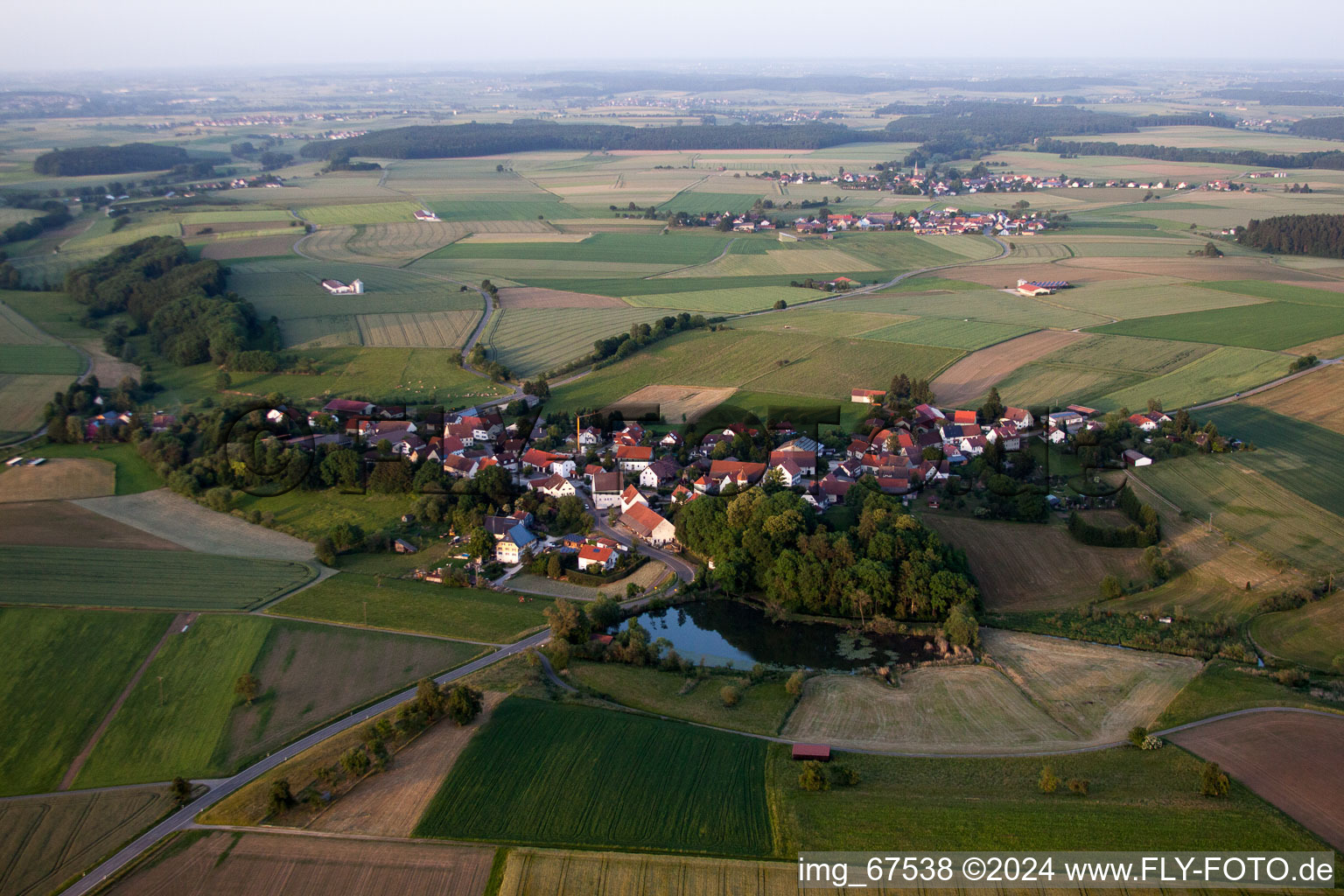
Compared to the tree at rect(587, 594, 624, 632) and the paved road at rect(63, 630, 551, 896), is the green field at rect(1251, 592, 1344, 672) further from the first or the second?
the paved road at rect(63, 630, 551, 896)

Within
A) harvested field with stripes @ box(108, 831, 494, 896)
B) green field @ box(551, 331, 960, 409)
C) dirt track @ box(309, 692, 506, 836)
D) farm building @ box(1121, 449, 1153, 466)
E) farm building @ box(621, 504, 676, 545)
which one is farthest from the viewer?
green field @ box(551, 331, 960, 409)

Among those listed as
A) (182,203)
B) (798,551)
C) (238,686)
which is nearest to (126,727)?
(238,686)


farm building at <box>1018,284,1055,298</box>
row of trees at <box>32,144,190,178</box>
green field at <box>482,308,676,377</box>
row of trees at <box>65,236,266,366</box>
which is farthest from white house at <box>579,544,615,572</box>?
row of trees at <box>32,144,190,178</box>

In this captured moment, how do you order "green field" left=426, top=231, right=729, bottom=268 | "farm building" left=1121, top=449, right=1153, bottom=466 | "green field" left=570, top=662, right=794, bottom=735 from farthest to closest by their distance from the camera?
"green field" left=426, top=231, right=729, bottom=268
"farm building" left=1121, top=449, right=1153, bottom=466
"green field" left=570, top=662, right=794, bottom=735

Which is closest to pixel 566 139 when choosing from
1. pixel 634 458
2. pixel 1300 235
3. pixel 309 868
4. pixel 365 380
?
pixel 1300 235

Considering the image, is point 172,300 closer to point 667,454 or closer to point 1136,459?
point 667,454

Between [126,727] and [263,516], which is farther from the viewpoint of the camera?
[263,516]

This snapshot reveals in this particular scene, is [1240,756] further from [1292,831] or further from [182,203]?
[182,203]
